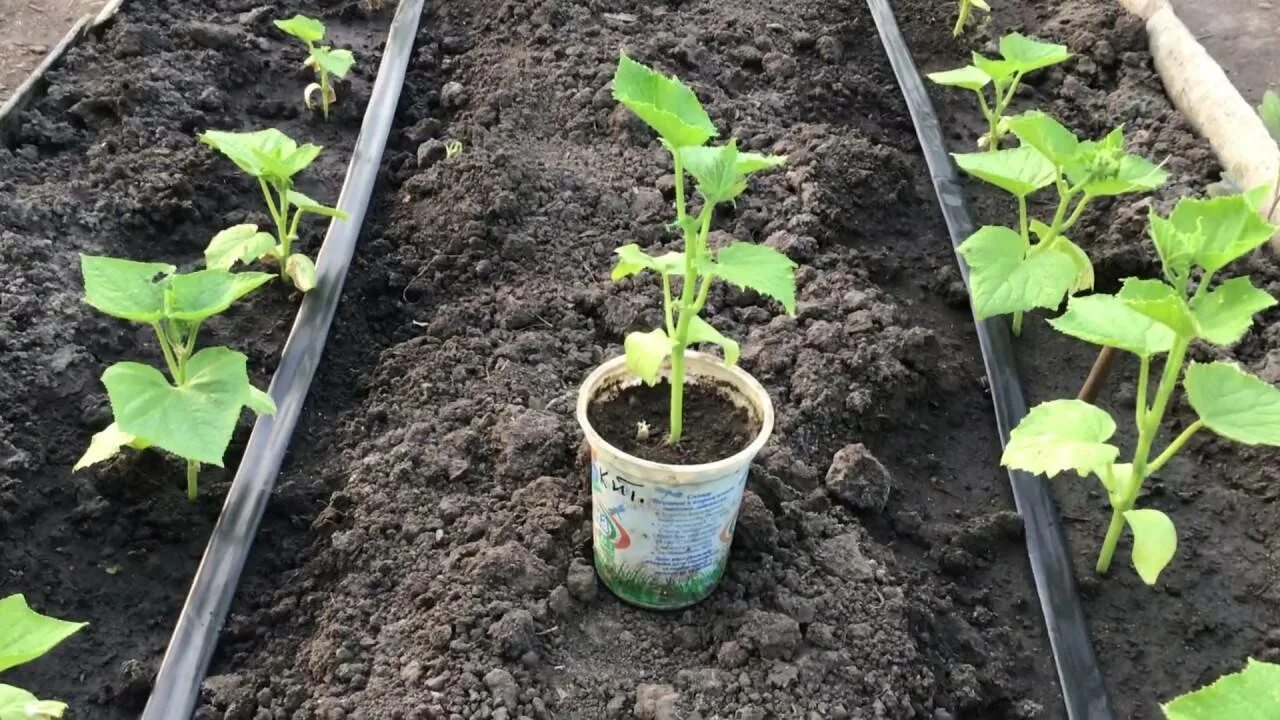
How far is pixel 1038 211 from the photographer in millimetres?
3197

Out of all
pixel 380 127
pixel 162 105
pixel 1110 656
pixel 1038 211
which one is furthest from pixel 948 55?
pixel 162 105

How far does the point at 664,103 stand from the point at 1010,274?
1.02m

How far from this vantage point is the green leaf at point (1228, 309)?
5.62 feet

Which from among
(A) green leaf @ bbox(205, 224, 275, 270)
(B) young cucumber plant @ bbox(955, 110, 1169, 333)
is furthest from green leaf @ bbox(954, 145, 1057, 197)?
(A) green leaf @ bbox(205, 224, 275, 270)

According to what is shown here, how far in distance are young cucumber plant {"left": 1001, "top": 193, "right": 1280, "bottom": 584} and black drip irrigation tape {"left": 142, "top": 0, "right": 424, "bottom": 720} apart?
1529mm

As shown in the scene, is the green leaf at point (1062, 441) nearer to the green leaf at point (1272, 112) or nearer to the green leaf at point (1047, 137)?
the green leaf at point (1047, 137)

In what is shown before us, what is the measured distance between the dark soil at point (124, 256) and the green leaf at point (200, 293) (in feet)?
1.56

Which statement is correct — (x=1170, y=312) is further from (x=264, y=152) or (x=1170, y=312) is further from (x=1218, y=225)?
(x=264, y=152)

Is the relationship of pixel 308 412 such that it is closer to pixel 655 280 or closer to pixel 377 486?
pixel 377 486

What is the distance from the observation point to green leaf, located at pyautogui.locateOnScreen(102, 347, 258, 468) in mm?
1808

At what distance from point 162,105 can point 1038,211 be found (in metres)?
2.69

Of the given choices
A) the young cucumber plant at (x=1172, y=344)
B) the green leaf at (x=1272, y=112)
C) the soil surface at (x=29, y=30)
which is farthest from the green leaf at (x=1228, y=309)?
the soil surface at (x=29, y=30)

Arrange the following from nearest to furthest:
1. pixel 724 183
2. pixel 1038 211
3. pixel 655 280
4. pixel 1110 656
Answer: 1. pixel 724 183
2. pixel 1110 656
3. pixel 655 280
4. pixel 1038 211

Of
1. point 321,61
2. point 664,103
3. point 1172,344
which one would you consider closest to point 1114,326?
point 1172,344
